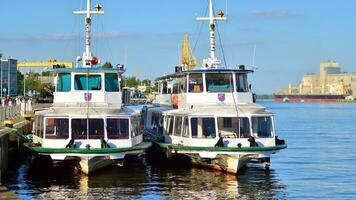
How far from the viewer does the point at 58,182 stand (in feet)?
108

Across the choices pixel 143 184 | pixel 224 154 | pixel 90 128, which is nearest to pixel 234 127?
pixel 224 154

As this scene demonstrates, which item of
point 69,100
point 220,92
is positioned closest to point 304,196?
point 220,92

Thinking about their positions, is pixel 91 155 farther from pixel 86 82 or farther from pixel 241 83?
pixel 241 83

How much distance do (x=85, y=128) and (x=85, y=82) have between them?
3448mm

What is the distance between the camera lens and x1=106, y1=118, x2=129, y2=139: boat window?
1309 inches

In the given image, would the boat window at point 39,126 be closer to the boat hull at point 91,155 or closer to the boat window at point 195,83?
the boat hull at point 91,155

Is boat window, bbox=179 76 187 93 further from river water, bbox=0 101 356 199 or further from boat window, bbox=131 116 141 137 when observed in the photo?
river water, bbox=0 101 356 199

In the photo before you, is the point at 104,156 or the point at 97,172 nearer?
the point at 104,156

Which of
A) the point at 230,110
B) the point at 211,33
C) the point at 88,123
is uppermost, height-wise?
the point at 211,33

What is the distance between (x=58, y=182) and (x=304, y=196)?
11650mm

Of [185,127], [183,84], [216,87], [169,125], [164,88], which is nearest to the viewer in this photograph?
[185,127]

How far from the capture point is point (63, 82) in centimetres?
3588

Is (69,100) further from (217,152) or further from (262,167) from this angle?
(262,167)

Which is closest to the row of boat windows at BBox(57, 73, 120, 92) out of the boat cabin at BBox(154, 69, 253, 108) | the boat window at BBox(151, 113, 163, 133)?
the boat cabin at BBox(154, 69, 253, 108)
